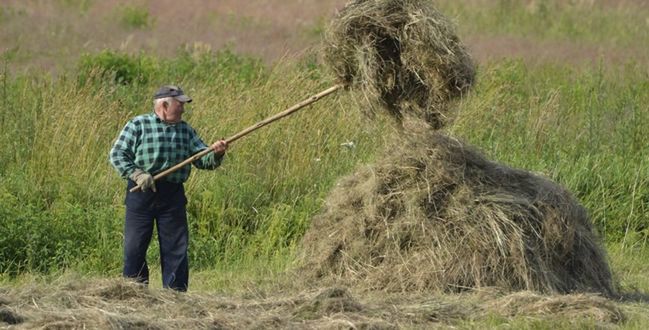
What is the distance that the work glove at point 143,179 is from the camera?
365 inches

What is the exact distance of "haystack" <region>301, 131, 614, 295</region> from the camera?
9.80 m

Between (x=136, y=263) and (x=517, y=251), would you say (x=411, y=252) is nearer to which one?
(x=517, y=251)

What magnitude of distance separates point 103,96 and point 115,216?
293 centimetres

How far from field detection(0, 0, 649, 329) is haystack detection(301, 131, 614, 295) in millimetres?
215

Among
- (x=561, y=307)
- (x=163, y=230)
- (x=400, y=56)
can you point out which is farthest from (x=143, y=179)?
(x=561, y=307)

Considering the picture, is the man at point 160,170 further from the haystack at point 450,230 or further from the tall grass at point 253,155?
the tall grass at point 253,155

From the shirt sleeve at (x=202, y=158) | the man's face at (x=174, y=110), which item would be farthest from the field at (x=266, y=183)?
the man's face at (x=174, y=110)

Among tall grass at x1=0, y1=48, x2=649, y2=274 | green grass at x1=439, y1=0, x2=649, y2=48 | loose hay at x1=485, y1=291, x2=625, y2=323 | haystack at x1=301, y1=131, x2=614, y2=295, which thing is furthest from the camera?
green grass at x1=439, y1=0, x2=649, y2=48

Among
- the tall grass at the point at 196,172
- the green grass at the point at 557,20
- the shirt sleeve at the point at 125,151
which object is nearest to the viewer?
the shirt sleeve at the point at 125,151

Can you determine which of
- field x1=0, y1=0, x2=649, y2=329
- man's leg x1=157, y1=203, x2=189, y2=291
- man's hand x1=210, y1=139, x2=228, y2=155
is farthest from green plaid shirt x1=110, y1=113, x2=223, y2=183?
field x1=0, y1=0, x2=649, y2=329

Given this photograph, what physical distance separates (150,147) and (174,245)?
76cm

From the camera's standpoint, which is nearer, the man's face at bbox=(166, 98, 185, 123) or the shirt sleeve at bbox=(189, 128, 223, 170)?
the man's face at bbox=(166, 98, 185, 123)

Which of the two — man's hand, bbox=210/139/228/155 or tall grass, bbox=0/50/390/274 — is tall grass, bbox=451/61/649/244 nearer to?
tall grass, bbox=0/50/390/274

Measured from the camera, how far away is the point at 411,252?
998 cm
